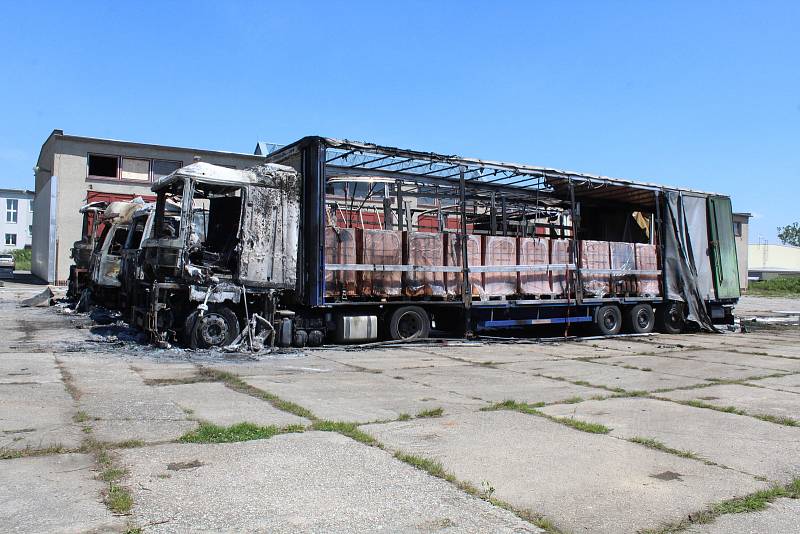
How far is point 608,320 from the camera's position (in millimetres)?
15930

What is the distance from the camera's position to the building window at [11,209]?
3091 inches

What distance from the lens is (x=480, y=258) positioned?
1374 cm

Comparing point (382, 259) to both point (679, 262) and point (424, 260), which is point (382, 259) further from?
point (679, 262)

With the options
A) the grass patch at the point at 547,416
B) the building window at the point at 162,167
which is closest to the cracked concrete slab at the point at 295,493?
the grass patch at the point at 547,416

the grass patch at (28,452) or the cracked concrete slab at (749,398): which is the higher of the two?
the grass patch at (28,452)

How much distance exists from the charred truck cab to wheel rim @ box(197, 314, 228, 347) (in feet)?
0.05

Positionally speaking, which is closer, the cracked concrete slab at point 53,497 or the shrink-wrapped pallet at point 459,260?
the cracked concrete slab at point 53,497

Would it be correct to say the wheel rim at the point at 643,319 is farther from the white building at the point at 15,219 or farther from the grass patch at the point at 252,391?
the white building at the point at 15,219

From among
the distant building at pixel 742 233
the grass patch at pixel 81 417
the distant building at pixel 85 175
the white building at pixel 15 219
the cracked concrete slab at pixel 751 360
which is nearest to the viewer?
the grass patch at pixel 81 417

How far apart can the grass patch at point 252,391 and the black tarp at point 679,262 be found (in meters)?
12.1

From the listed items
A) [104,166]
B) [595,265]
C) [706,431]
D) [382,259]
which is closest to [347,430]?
[706,431]

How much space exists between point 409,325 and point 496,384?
4821 millimetres

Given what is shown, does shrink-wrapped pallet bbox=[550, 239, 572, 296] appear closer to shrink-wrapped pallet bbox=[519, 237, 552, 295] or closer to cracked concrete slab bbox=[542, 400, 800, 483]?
shrink-wrapped pallet bbox=[519, 237, 552, 295]

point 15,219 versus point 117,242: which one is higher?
point 15,219
